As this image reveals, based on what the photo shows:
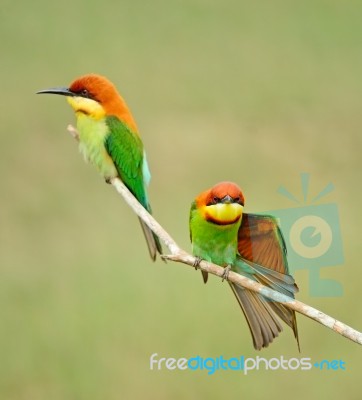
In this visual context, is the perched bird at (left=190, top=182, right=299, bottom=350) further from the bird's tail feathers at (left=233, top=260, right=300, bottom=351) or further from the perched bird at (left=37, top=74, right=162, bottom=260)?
the perched bird at (left=37, top=74, right=162, bottom=260)

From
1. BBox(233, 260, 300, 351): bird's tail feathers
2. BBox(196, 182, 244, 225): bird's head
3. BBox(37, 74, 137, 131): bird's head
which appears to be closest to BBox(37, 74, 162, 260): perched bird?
BBox(37, 74, 137, 131): bird's head

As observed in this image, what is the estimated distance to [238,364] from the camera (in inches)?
58.4

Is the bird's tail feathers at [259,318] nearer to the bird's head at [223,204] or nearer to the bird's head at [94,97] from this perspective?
the bird's head at [223,204]

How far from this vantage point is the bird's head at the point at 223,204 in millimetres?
1214

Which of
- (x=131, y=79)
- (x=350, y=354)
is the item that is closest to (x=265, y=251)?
(x=350, y=354)

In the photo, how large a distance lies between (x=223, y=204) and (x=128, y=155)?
35cm

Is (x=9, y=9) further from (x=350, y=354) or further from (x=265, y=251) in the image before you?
(x=265, y=251)

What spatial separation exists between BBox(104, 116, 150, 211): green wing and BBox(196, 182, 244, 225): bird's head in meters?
0.20

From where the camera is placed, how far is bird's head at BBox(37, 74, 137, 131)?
1358 millimetres

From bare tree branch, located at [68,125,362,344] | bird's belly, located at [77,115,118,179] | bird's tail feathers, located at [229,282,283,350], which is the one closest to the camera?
bare tree branch, located at [68,125,362,344]

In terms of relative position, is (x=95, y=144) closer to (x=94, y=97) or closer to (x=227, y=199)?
(x=94, y=97)

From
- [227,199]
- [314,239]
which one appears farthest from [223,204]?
[314,239]

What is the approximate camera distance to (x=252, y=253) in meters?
1.30

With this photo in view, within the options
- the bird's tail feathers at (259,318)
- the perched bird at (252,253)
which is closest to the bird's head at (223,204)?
the perched bird at (252,253)
